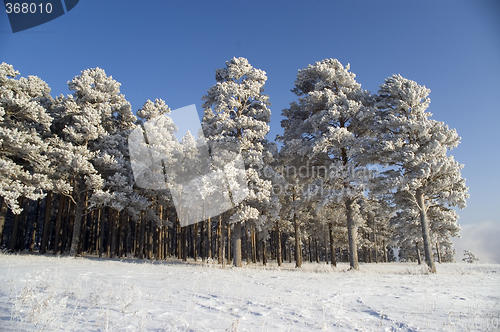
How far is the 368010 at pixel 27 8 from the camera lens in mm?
6668

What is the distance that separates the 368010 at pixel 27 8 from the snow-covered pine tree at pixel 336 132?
48.1ft

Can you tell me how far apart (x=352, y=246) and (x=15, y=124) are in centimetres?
2451

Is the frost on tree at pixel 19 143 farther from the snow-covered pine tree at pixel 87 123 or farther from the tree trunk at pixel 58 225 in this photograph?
the tree trunk at pixel 58 225

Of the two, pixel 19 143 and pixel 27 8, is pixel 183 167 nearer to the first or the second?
pixel 19 143

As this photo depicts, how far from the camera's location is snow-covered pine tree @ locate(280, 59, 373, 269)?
1866 centimetres

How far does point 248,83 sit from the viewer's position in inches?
921

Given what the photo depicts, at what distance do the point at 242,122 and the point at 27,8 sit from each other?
49.7 ft

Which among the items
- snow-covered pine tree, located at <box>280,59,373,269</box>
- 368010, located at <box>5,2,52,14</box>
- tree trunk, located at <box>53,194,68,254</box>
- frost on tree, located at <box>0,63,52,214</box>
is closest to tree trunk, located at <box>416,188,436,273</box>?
snow-covered pine tree, located at <box>280,59,373,269</box>

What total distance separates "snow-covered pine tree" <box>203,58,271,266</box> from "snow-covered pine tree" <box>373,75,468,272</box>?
7.92 meters

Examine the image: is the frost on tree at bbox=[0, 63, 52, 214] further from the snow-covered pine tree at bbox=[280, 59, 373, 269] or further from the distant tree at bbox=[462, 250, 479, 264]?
the distant tree at bbox=[462, 250, 479, 264]

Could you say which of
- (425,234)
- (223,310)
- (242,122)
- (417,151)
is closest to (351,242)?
(425,234)

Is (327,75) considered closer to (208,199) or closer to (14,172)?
(208,199)

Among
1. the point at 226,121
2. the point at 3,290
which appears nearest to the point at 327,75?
the point at 226,121

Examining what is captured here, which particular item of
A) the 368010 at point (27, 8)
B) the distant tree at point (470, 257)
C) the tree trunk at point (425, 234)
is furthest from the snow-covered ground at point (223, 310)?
the distant tree at point (470, 257)
